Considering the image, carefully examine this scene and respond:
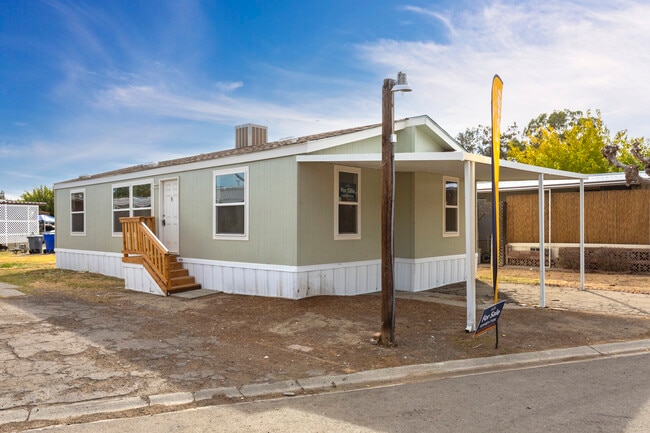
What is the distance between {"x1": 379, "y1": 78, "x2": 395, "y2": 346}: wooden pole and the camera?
6195mm

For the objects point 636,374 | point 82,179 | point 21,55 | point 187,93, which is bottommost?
point 636,374

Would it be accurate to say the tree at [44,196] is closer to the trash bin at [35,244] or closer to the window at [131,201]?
the trash bin at [35,244]

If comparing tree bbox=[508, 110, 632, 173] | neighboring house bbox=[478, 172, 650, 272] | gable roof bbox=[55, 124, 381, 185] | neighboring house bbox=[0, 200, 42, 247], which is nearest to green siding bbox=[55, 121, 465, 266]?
gable roof bbox=[55, 124, 381, 185]

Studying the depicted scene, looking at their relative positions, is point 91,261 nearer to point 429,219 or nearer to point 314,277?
point 314,277

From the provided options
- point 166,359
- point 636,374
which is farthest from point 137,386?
point 636,374

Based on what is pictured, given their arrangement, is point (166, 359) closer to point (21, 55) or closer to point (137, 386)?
point (137, 386)

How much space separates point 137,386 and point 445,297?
6.96 m

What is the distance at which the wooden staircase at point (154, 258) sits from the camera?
34.6 ft

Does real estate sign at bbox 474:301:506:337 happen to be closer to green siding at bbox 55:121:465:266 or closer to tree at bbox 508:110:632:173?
green siding at bbox 55:121:465:266

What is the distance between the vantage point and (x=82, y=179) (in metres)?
15.4

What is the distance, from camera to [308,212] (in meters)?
9.30

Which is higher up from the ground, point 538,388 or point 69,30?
point 69,30

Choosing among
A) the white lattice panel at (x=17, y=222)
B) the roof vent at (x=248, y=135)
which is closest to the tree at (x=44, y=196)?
the white lattice panel at (x=17, y=222)

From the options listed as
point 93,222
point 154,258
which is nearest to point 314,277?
point 154,258
